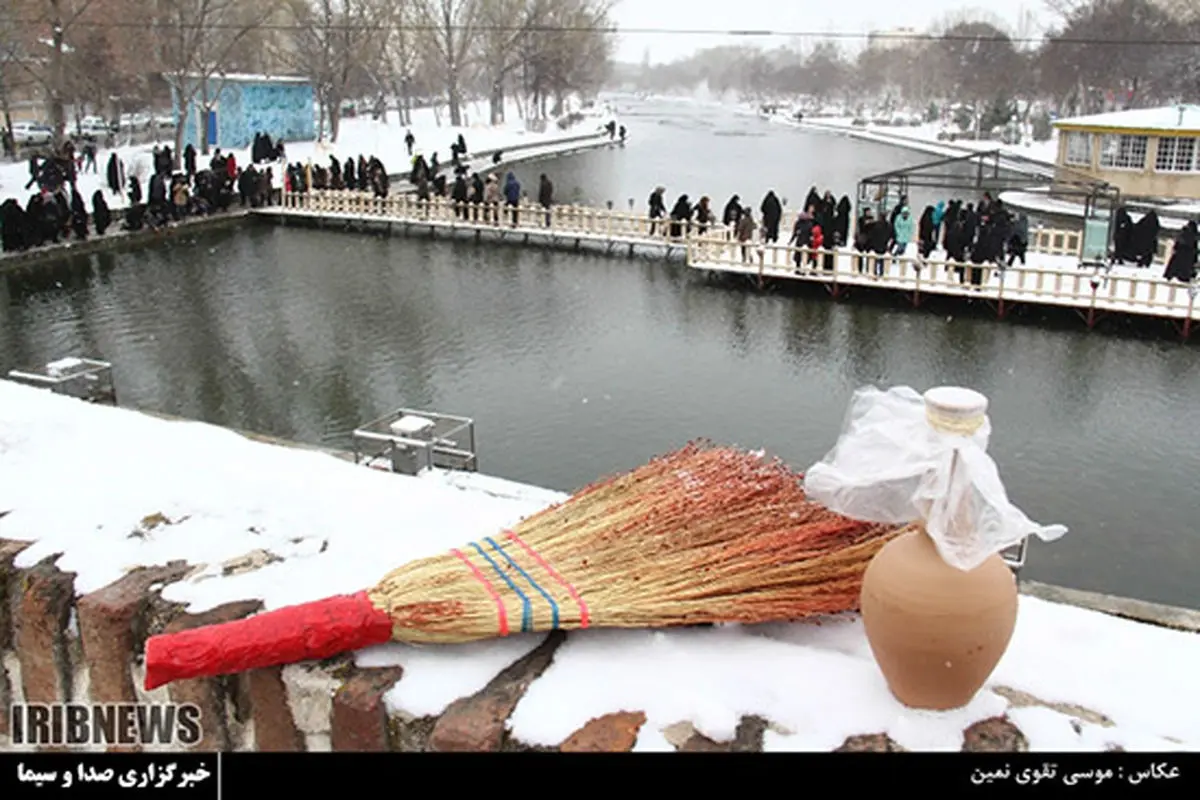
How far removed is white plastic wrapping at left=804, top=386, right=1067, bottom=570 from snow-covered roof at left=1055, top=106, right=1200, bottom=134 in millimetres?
27247

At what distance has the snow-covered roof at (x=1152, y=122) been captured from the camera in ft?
88.4

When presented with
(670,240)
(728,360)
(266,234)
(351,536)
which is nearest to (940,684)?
(351,536)

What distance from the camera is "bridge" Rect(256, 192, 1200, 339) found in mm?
15461

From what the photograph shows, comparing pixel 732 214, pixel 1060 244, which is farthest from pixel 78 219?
pixel 1060 244

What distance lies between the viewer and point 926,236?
1862 cm

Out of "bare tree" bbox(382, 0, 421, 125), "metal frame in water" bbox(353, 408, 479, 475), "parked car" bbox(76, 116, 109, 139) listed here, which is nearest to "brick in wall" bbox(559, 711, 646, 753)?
"metal frame in water" bbox(353, 408, 479, 475)

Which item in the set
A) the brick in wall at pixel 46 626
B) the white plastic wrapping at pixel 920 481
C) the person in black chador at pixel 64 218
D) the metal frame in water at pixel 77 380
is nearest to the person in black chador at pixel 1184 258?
the metal frame in water at pixel 77 380

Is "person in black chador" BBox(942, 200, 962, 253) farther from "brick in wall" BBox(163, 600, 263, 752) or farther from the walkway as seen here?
"brick in wall" BBox(163, 600, 263, 752)

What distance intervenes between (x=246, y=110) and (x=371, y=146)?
265 inches

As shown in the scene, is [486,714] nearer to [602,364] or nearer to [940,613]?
[940,613]

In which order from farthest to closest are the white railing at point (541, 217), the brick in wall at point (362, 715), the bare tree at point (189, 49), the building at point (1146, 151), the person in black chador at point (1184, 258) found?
the bare tree at point (189, 49) → the building at point (1146, 151) → the white railing at point (541, 217) → the person in black chador at point (1184, 258) → the brick in wall at point (362, 715)

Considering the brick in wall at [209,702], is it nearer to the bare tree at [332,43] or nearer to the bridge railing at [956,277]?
the bridge railing at [956,277]

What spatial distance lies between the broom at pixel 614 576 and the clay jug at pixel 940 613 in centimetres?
75
